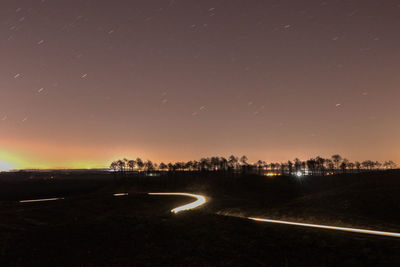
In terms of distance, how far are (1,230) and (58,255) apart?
764 cm

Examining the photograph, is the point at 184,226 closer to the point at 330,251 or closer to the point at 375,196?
the point at 330,251

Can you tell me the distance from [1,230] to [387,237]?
24.8m

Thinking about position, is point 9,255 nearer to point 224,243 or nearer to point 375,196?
point 224,243

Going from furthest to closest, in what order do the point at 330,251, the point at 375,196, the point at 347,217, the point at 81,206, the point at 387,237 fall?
the point at 81,206
the point at 375,196
the point at 347,217
the point at 387,237
the point at 330,251

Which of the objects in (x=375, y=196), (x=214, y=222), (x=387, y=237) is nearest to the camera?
(x=387, y=237)

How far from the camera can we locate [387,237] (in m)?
17.7

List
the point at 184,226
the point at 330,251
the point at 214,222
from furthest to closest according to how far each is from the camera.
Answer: the point at 214,222
the point at 184,226
the point at 330,251

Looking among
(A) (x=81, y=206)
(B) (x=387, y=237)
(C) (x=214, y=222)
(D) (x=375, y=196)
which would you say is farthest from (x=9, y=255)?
(D) (x=375, y=196)

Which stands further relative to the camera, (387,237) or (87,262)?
(387,237)

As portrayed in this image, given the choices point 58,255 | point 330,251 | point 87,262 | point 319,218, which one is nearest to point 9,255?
point 58,255

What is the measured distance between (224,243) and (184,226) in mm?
4806

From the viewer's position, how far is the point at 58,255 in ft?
43.3

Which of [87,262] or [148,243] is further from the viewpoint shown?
[148,243]

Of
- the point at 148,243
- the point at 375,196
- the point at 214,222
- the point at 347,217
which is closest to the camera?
the point at 148,243
